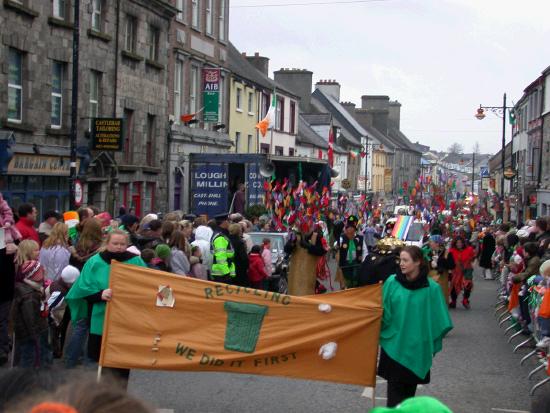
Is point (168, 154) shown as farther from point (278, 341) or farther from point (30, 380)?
point (30, 380)

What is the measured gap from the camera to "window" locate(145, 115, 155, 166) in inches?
1176

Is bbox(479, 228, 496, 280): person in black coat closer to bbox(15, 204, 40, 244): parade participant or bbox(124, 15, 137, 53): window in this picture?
bbox(124, 15, 137, 53): window

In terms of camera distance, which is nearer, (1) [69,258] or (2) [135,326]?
(2) [135,326]

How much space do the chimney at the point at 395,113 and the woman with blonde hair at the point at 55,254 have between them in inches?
3725

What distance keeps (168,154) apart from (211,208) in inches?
174

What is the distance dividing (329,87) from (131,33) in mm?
53267

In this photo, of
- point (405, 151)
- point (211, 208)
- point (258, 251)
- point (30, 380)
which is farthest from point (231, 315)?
point (405, 151)

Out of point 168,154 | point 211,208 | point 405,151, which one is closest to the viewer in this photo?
point 211,208

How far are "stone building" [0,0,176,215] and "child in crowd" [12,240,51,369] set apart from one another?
10.9 meters

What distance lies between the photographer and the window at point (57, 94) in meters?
22.7

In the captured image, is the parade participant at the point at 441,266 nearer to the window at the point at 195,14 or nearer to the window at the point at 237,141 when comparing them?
the window at the point at 195,14

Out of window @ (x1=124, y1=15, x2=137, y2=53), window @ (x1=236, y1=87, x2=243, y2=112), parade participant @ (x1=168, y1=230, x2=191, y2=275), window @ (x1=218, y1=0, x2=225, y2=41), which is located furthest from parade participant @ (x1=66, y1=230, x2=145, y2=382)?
window @ (x1=236, y1=87, x2=243, y2=112)

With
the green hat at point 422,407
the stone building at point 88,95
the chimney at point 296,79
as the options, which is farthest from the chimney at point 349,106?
the green hat at point 422,407

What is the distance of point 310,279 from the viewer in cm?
1762
